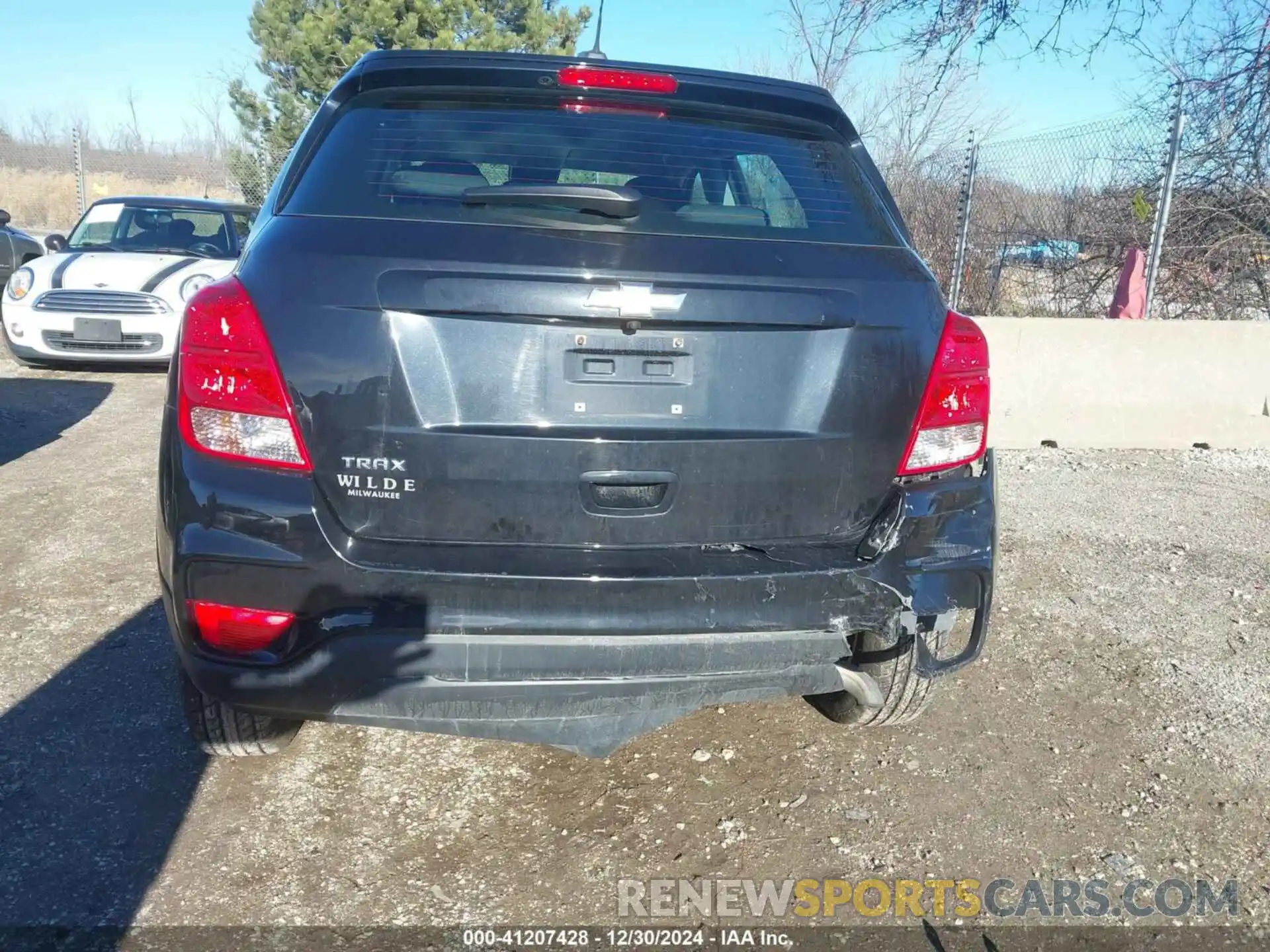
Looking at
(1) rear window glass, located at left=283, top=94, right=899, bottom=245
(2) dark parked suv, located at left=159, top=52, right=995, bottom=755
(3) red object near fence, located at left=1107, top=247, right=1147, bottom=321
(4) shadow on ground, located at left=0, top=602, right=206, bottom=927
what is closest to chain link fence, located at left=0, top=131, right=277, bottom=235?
(3) red object near fence, located at left=1107, top=247, right=1147, bottom=321

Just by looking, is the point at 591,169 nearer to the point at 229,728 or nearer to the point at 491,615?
the point at 491,615

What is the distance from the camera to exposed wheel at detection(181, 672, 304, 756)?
8.70 ft

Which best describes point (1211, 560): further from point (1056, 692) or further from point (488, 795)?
point (488, 795)

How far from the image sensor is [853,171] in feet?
9.09

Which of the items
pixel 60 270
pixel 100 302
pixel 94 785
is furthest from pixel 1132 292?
pixel 60 270

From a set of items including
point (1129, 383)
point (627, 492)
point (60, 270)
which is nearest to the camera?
point (627, 492)

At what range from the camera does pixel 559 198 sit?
2.36 m

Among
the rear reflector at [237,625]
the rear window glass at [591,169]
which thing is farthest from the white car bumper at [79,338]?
the rear reflector at [237,625]

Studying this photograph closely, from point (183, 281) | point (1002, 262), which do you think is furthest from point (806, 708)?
point (1002, 262)

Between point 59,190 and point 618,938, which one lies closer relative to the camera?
point 618,938

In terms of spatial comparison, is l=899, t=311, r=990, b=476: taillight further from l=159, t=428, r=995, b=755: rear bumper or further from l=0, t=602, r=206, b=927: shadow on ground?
l=0, t=602, r=206, b=927: shadow on ground

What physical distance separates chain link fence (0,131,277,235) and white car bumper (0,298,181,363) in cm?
1557

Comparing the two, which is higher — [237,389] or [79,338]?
[237,389]

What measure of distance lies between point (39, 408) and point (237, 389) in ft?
21.1
